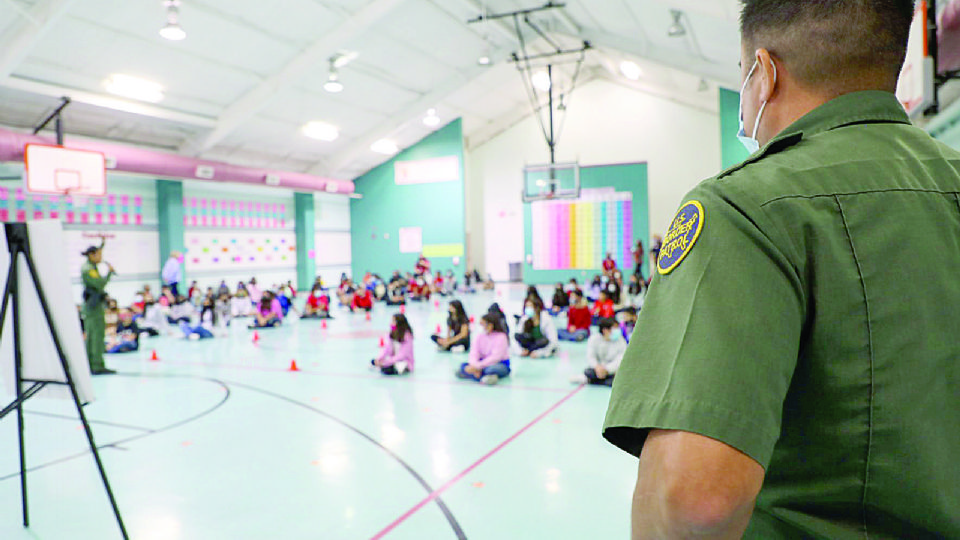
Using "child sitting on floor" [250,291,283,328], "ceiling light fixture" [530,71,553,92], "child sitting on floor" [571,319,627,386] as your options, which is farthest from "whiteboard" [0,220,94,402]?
"ceiling light fixture" [530,71,553,92]

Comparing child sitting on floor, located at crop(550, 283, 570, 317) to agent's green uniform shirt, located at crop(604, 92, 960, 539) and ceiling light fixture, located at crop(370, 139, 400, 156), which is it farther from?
agent's green uniform shirt, located at crop(604, 92, 960, 539)

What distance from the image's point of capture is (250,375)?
730 cm

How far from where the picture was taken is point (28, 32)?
29.6 feet

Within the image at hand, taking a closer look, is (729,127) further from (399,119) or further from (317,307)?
(317,307)

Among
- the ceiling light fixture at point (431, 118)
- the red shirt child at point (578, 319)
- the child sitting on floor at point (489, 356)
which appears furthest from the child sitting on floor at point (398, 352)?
the ceiling light fixture at point (431, 118)

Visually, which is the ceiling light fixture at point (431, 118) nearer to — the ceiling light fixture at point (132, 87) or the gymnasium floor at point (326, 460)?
the ceiling light fixture at point (132, 87)

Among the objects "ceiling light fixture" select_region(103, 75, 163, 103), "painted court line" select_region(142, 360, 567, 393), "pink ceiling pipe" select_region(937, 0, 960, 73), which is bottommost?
"painted court line" select_region(142, 360, 567, 393)

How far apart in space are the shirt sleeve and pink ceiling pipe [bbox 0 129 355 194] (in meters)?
13.3

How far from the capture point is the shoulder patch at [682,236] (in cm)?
67

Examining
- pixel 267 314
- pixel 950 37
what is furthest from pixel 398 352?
pixel 950 37

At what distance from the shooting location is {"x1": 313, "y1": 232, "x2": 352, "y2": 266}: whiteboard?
2091cm

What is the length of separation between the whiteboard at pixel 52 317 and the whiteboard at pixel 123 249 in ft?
39.8

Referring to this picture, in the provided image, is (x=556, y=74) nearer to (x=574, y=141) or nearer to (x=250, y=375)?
(x=574, y=141)

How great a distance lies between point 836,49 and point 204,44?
1268 centimetres
